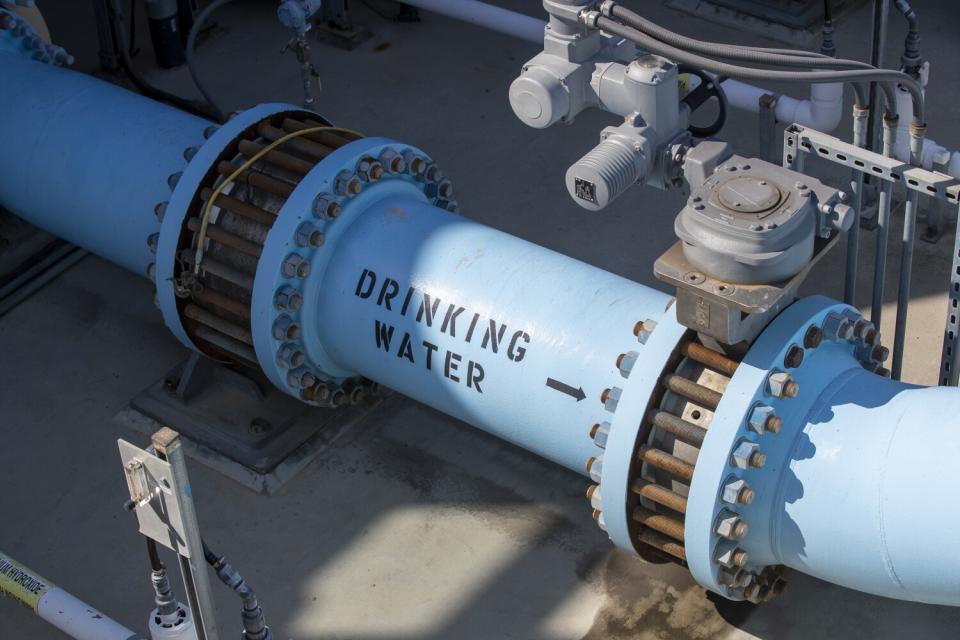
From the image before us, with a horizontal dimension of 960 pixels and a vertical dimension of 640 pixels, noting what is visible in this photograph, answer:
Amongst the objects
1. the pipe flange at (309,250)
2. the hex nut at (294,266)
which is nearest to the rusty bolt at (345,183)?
the pipe flange at (309,250)

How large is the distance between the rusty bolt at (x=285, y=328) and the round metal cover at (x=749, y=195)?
1626 millimetres

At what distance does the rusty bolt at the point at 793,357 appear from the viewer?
3.91 meters

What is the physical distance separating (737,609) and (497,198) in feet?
7.39

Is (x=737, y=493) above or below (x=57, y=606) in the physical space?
above

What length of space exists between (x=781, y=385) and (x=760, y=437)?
0.17 metres

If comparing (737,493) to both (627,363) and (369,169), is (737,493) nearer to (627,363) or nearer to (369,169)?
(627,363)

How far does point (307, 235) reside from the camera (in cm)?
474

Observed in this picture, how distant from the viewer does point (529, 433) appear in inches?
180

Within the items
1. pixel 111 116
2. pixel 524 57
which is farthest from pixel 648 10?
pixel 111 116

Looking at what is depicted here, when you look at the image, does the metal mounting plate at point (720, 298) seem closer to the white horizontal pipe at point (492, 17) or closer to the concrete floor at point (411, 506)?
the concrete floor at point (411, 506)

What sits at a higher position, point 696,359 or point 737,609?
point 696,359

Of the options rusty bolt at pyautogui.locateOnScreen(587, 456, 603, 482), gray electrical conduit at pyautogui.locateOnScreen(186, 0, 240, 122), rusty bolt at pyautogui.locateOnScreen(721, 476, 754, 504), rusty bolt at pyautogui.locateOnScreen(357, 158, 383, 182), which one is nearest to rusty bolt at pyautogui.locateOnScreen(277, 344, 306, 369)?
rusty bolt at pyautogui.locateOnScreen(357, 158, 383, 182)

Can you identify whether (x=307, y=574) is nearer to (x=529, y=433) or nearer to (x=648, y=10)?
(x=529, y=433)

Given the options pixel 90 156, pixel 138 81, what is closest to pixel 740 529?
pixel 90 156
